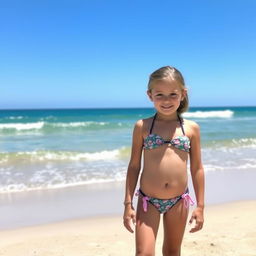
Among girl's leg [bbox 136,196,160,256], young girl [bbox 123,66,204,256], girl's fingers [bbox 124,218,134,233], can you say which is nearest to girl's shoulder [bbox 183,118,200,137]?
young girl [bbox 123,66,204,256]

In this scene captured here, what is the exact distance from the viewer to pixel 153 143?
2.74 m

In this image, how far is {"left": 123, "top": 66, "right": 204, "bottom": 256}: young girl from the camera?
2684 mm

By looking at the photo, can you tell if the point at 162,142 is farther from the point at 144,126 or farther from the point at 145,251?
the point at 145,251

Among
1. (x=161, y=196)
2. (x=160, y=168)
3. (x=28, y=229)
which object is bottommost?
(x=28, y=229)

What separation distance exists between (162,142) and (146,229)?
67cm

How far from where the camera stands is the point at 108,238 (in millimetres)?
4480

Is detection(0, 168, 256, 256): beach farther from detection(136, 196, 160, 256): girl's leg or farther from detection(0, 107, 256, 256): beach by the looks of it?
detection(136, 196, 160, 256): girl's leg

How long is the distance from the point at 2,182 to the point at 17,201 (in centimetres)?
165

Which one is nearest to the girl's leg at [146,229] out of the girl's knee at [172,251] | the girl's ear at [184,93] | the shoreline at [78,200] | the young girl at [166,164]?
the young girl at [166,164]

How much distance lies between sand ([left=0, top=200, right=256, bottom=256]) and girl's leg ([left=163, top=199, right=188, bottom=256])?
1270 millimetres

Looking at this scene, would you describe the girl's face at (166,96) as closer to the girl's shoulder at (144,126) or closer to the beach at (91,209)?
the girl's shoulder at (144,126)

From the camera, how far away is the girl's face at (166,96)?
267 cm

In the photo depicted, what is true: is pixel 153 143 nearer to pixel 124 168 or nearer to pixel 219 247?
pixel 219 247

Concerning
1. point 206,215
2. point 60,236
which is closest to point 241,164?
point 206,215
